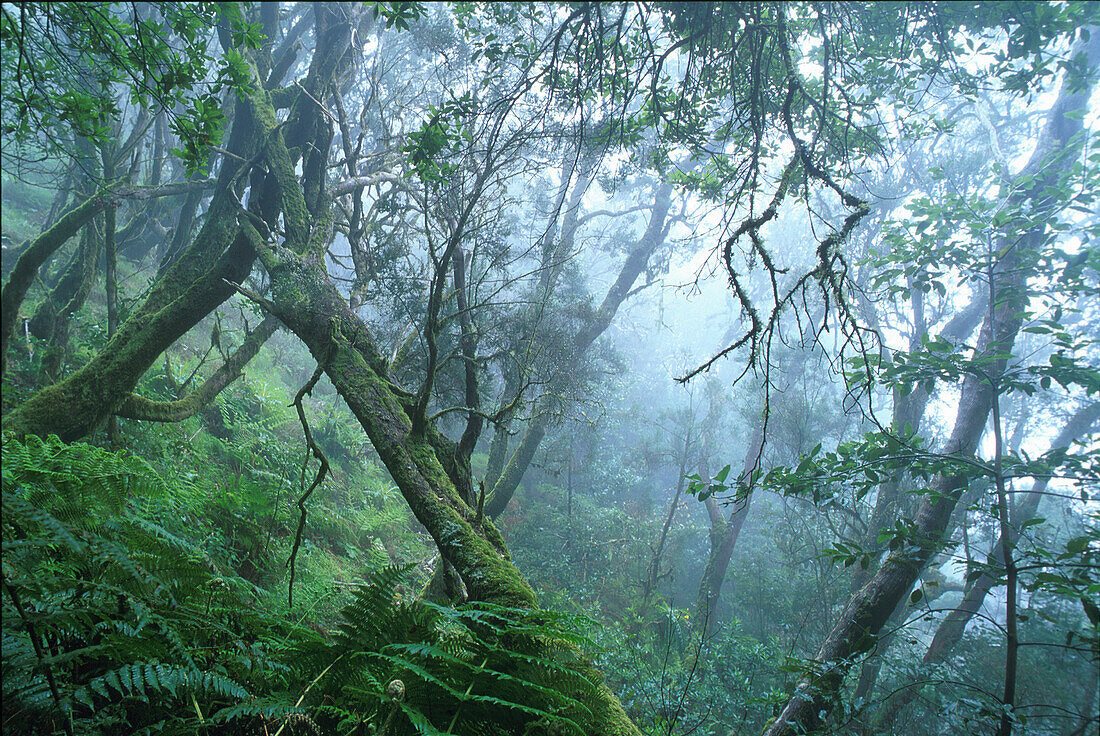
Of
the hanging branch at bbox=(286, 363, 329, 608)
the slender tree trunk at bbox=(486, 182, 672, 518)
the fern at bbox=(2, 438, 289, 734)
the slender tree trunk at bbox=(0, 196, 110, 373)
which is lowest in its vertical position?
the fern at bbox=(2, 438, 289, 734)

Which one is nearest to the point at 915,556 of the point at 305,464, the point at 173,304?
the point at 305,464

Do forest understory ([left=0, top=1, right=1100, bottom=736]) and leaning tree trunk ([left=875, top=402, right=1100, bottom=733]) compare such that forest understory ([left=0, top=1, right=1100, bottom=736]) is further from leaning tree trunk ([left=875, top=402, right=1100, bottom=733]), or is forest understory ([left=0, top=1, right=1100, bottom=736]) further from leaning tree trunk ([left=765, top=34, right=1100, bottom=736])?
leaning tree trunk ([left=875, top=402, right=1100, bottom=733])

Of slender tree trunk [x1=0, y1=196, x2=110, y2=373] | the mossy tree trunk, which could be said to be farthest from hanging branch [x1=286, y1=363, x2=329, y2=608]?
slender tree trunk [x1=0, y1=196, x2=110, y2=373]

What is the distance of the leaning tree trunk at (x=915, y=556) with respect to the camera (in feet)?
9.87

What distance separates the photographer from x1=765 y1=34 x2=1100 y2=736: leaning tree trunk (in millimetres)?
3010

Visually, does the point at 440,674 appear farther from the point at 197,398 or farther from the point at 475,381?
the point at 197,398

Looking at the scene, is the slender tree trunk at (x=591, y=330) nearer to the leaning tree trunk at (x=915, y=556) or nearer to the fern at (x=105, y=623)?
the leaning tree trunk at (x=915, y=556)

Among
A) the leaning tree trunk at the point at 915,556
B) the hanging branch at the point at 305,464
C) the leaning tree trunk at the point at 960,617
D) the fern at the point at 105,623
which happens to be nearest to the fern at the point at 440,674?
the fern at the point at 105,623

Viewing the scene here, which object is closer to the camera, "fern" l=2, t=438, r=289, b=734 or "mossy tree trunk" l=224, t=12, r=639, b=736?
"fern" l=2, t=438, r=289, b=734

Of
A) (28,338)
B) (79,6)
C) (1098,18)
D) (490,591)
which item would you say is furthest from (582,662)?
(28,338)

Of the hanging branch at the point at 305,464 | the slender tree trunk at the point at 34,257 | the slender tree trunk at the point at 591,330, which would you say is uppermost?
the slender tree trunk at the point at 591,330

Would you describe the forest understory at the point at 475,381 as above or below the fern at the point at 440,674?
above

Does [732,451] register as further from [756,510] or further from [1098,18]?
[1098,18]

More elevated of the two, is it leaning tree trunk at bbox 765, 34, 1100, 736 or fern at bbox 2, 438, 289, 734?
leaning tree trunk at bbox 765, 34, 1100, 736
